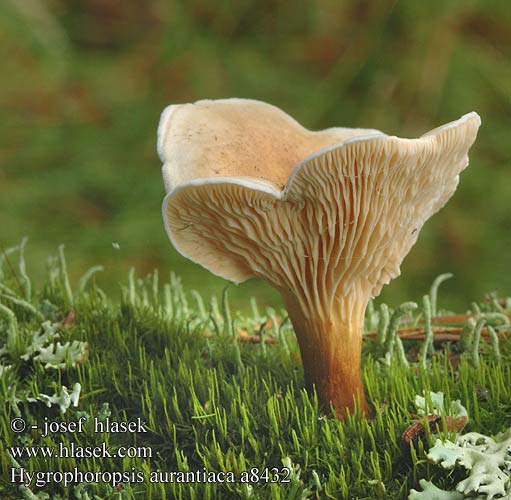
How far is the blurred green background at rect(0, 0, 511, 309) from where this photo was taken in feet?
8.52

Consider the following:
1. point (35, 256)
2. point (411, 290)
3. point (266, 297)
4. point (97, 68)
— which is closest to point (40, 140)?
point (97, 68)

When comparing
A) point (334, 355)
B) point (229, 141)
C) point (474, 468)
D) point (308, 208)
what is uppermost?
point (229, 141)

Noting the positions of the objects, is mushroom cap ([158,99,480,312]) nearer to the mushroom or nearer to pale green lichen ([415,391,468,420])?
the mushroom

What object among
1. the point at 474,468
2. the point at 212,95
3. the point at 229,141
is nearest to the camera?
the point at 474,468

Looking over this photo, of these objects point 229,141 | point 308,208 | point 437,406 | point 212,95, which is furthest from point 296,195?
point 212,95

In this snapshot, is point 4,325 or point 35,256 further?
point 35,256

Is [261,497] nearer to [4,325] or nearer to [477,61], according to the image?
[4,325]

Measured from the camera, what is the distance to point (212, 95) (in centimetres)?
289

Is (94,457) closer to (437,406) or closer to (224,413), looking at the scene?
(224,413)

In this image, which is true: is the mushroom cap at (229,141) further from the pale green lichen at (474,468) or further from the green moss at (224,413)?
the pale green lichen at (474,468)

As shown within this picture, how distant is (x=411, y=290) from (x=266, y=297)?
593 millimetres

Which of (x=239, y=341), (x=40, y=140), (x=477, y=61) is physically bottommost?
(x=239, y=341)

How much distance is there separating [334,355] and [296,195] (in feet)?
0.89

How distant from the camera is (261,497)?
77 centimetres
